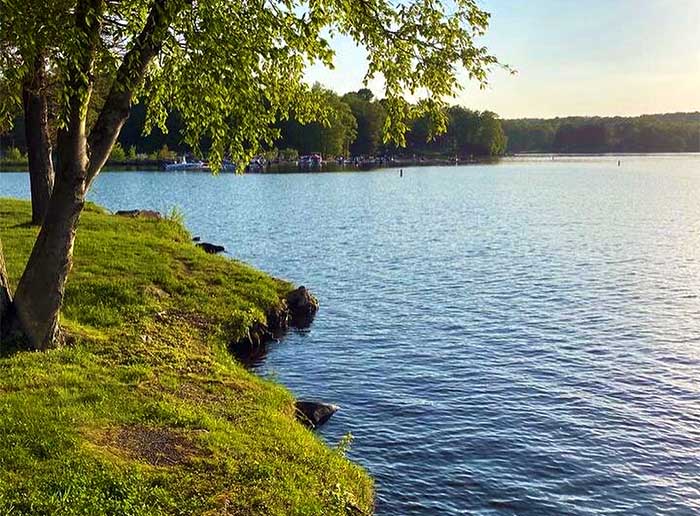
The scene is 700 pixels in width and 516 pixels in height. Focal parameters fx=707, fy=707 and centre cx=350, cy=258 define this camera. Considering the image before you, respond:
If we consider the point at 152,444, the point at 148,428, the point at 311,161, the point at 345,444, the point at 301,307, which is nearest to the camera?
the point at 152,444

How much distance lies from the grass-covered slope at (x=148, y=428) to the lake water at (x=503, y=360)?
86.3 inches

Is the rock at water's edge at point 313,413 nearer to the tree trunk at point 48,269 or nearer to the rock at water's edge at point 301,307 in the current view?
the tree trunk at point 48,269

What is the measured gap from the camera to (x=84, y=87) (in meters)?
12.6

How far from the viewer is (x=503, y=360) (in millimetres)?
22547

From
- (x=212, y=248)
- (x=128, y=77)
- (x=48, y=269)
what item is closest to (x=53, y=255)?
(x=48, y=269)

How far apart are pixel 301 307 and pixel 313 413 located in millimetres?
Result: 11210

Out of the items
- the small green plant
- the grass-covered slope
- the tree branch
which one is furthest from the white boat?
the tree branch

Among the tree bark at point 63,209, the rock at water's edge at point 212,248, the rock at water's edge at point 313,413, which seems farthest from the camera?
the rock at water's edge at point 212,248

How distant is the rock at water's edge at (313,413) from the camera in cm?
1684

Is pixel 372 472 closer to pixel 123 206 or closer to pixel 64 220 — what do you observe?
pixel 64 220

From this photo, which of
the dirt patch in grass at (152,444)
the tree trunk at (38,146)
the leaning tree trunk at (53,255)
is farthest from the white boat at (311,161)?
the dirt patch in grass at (152,444)

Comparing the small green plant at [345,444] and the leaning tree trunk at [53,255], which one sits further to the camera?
the small green plant at [345,444]

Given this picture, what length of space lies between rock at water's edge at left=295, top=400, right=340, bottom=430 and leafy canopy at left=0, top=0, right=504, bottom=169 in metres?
6.24

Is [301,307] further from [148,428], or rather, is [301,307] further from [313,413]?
[148,428]
